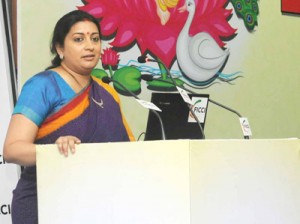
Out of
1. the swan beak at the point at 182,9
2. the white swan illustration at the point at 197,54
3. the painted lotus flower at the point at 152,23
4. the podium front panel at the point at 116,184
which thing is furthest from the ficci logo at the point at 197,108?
the swan beak at the point at 182,9

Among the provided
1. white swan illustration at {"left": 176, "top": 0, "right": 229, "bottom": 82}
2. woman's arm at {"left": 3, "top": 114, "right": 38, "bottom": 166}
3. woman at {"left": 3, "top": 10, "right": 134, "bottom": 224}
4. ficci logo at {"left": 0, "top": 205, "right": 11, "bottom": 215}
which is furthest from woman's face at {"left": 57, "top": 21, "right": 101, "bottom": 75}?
white swan illustration at {"left": 176, "top": 0, "right": 229, "bottom": 82}

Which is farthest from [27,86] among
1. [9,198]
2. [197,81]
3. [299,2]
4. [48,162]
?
[299,2]

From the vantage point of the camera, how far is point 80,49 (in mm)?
1496

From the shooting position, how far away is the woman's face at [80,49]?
58.4 inches

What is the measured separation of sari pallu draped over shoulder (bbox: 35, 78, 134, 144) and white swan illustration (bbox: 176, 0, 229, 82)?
4.05 feet

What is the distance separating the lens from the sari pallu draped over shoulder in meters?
1.34

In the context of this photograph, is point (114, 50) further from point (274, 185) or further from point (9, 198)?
point (274, 185)

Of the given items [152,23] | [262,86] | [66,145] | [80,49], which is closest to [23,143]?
[66,145]

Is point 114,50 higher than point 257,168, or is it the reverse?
point 114,50

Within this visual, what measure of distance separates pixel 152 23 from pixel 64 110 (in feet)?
4.63

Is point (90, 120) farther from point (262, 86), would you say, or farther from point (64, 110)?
point (262, 86)

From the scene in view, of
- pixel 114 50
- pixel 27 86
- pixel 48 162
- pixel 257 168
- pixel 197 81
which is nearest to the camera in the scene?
pixel 48 162

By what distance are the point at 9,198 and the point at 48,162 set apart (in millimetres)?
1058

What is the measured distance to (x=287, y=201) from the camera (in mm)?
1268
